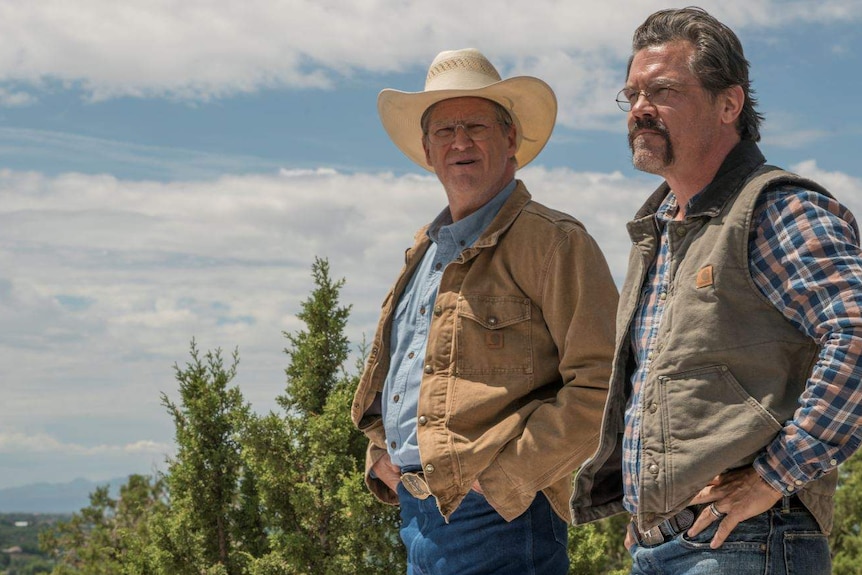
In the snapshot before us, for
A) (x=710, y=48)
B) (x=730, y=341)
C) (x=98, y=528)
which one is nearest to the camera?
(x=730, y=341)

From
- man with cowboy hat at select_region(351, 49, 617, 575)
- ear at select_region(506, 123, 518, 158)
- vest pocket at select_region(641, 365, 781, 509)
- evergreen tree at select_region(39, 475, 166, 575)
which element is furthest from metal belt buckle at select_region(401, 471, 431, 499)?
evergreen tree at select_region(39, 475, 166, 575)

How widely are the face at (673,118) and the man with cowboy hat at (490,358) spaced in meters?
0.84

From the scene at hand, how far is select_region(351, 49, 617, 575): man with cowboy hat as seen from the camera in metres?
3.39

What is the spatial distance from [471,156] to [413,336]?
30.6 inches

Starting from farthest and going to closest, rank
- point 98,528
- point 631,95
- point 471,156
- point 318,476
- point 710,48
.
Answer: point 98,528 → point 318,476 → point 471,156 → point 631,95 → point 710,48

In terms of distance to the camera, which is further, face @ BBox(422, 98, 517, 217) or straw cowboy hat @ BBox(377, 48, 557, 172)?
straw cowboy hat @ BBox(377, 48, 557, 172)

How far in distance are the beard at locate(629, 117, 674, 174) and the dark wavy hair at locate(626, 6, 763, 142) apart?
7.0 inches

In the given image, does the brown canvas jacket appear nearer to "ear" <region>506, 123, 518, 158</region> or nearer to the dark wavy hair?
"ear" <region>506, 123, 518, 158</region>

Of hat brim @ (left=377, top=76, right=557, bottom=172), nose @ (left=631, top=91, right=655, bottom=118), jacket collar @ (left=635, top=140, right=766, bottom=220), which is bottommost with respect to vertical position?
jacket collar @ (left=635, top=140, right=766, bottom=220)

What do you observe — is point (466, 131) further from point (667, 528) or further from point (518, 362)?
point (667, 528)

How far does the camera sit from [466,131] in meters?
3.91

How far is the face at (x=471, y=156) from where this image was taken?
3.85 m

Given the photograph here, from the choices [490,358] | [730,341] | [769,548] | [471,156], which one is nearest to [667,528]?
[769,548]

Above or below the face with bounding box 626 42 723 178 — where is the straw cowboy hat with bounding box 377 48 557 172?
above
